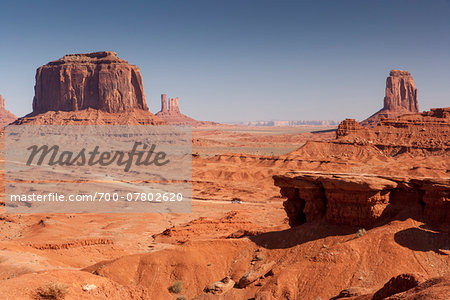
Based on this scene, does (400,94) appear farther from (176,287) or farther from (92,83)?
(176,287)

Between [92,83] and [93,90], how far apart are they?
8.84ft

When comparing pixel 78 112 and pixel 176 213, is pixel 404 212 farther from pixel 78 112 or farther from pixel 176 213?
pixel 78 112

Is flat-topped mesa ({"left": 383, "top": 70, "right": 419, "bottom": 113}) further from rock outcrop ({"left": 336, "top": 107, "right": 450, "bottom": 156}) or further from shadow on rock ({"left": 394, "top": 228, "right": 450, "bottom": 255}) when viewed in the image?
shadow on rock ({"left": 394, "top": 228, "right": 450, "bottom": 255})

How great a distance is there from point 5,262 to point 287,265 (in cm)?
1461

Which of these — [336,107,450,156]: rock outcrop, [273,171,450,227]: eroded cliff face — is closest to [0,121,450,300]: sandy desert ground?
[273,171,450,227]: eroded cliff face

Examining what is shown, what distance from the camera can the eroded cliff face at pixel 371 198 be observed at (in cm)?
1744

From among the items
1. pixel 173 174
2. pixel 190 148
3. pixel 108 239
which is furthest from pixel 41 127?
pixel 108 239

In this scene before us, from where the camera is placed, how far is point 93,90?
14538cm

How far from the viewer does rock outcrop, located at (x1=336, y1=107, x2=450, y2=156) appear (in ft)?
256

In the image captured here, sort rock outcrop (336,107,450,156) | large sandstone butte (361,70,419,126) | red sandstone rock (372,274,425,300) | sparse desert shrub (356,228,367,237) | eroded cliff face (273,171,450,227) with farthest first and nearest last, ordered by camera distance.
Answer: large sandstone butte (361,70,419,126), rock outcrop (336,107,450,156), sparse desert shrub (356,228,367,237), eroded cliff face (273,171,450,227), red sandstone rock (372,274,425,300)

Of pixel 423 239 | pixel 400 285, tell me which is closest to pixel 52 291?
pixel 400 285

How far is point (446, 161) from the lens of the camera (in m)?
63.2

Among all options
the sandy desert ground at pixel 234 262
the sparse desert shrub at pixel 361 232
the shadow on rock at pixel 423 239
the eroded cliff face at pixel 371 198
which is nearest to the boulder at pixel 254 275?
the sandy desert ground at pixel 234 262

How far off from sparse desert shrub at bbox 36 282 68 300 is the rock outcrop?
251 feet
